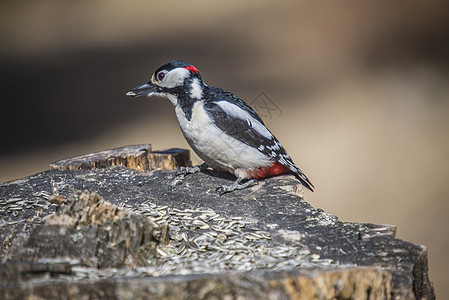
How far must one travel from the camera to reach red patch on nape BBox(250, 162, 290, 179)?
12.3 feet

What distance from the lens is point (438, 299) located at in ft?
17.0

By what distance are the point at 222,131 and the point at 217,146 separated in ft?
0.37

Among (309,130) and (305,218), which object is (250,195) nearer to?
(305,218)

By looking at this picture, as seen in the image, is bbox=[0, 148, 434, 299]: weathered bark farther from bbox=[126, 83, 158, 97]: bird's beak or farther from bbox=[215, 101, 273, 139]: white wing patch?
bbox=[126, 83, 158, 97]: bird's beak

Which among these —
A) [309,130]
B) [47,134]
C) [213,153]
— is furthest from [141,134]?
[213,153]

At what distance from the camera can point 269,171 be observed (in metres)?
3.79

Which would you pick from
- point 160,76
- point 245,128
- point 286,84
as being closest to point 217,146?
point 245,128

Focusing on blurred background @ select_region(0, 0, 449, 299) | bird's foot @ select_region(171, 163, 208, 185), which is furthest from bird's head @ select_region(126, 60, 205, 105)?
blurred background @ select_region(0, 0, 449, 299)

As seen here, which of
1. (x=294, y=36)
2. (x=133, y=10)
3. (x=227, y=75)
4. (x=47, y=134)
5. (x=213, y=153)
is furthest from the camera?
(x=133, y=10)

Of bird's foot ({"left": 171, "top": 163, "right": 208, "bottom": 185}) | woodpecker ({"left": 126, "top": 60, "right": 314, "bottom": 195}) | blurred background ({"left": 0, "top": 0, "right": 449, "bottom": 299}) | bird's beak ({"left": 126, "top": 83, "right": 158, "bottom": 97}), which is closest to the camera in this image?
bird's foot ({"left": 171, "top": 163, "right": 208, "bottom": 185})

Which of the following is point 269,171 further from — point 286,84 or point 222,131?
point 286,84

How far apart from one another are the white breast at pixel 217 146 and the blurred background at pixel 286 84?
2090 mm

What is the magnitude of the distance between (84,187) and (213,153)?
92 cm

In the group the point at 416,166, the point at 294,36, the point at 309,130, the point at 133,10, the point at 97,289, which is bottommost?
the point at 97,289
